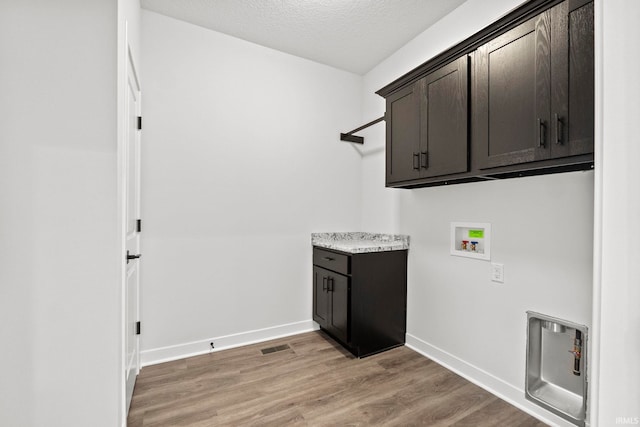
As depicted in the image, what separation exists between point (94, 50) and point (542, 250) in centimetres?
262

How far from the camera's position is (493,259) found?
203cm

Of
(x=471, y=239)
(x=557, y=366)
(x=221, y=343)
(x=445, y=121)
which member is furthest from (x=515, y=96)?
(x=221, y=343)

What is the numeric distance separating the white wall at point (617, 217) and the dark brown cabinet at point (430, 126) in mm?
1200

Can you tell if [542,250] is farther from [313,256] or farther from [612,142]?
[313,256]

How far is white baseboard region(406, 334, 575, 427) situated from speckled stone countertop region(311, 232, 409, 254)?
88 centimetres

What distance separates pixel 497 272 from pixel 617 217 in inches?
57.6

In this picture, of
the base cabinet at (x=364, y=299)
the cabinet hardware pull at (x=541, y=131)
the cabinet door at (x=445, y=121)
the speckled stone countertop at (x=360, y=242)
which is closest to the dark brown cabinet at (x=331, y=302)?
the base cabinet at (x=364, y=299)

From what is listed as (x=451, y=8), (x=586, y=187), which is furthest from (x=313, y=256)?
(x=451, y=8)

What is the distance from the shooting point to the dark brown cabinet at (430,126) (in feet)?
6.31

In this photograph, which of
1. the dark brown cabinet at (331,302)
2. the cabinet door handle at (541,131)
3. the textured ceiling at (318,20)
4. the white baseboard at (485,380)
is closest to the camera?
the cabinet door handle at (541,131)

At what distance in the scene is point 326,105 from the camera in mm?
3236

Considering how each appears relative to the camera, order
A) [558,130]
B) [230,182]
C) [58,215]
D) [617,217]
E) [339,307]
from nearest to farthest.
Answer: [617,217], [58,215], [558,130], [339,307], [230,182]

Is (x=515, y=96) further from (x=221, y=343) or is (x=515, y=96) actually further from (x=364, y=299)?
(x=221, y=343)

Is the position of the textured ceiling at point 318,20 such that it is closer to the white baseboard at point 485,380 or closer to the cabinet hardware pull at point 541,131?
the cabinet hardware pull at point 541,131
